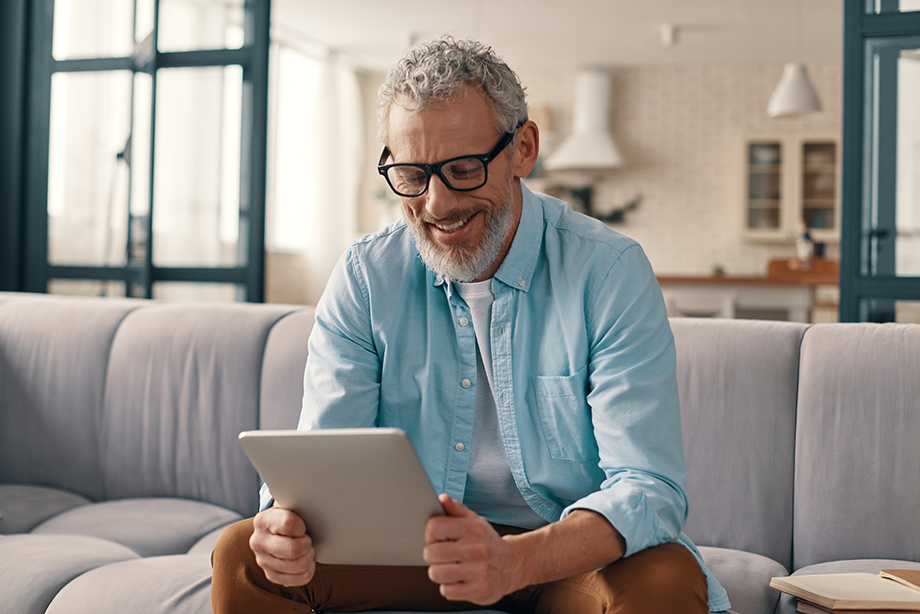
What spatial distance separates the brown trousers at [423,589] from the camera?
101cm

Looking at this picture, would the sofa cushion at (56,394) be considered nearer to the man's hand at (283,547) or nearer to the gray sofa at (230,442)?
the gray sofa at (230,442)

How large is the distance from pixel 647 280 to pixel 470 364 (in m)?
0.31

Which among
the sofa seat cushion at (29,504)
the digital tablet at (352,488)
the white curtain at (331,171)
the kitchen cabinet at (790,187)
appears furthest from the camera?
the white curtain at (331,171)

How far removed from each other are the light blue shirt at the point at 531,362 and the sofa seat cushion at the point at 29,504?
101cm

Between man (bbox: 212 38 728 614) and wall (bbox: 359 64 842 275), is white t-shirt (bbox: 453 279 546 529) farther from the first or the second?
wall (bbox: 359 64 842 275)

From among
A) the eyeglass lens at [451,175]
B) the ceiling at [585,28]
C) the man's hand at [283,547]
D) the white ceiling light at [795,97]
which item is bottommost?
the man's hand at [283,547]

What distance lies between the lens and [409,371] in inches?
53.7

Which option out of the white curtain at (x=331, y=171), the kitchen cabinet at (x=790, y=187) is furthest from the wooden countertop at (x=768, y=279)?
the white curtain at (x=331, y=171)

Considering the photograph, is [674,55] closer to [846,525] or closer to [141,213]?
[141,213]

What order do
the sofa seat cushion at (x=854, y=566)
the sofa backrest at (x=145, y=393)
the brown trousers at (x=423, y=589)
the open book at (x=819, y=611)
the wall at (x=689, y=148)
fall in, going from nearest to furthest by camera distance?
the brown trousers at (x=423, y=589)
the open book at (x=819, y=611)
the sofa seat cushion at (x=854, y=566)
the sofa backrest at (x=145, y=393)
the wall at (x=689, y=148)

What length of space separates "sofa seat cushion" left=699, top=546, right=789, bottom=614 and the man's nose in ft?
2.78

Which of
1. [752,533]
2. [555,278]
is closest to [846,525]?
[752,533]

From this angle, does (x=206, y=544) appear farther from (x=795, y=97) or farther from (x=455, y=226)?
(x=795, y=97)

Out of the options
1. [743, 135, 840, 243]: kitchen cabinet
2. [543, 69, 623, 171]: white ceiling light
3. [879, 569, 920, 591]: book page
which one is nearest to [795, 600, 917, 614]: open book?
[879, 569, 920, 591]: book page
